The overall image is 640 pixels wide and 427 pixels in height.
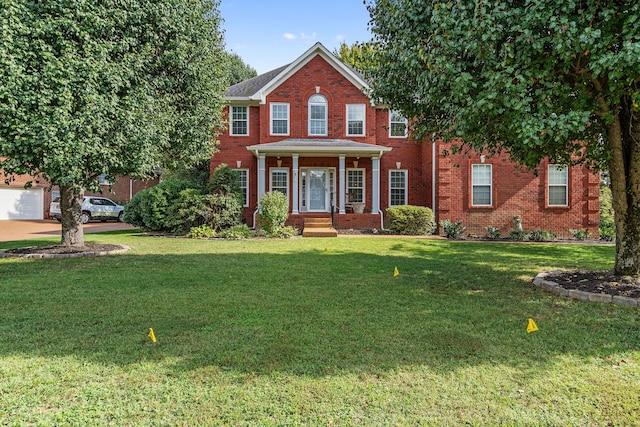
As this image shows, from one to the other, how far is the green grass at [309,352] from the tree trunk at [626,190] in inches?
58.2

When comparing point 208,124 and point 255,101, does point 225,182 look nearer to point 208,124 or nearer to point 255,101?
point 208,124

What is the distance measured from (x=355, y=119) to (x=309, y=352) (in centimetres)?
1570

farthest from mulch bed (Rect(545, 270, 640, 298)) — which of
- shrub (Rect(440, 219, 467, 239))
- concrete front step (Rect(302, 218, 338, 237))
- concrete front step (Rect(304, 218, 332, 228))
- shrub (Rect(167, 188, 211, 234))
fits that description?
shrub (Rect(167, 188, 211, 234))

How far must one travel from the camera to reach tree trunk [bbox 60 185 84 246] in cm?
988

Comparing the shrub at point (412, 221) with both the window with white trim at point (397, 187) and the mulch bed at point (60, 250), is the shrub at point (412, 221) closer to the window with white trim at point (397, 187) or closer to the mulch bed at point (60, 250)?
the window with white trim at point (397, 187)

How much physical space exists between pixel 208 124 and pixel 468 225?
10948 millimetres

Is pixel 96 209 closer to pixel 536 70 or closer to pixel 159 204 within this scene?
pixel 159 204

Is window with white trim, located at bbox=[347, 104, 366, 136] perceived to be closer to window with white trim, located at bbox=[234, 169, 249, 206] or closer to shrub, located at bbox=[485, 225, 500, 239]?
window with white trim, located at bbox=[234, 169, 249, 206]

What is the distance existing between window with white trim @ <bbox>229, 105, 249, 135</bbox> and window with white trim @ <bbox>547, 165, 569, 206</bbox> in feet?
45.1

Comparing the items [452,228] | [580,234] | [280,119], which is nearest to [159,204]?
[280,119]

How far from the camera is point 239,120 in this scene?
18125 mm

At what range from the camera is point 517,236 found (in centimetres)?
1375

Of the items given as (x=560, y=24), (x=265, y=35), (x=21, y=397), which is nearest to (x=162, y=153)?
(x=265, y=35)

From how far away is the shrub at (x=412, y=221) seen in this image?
1500 cm
